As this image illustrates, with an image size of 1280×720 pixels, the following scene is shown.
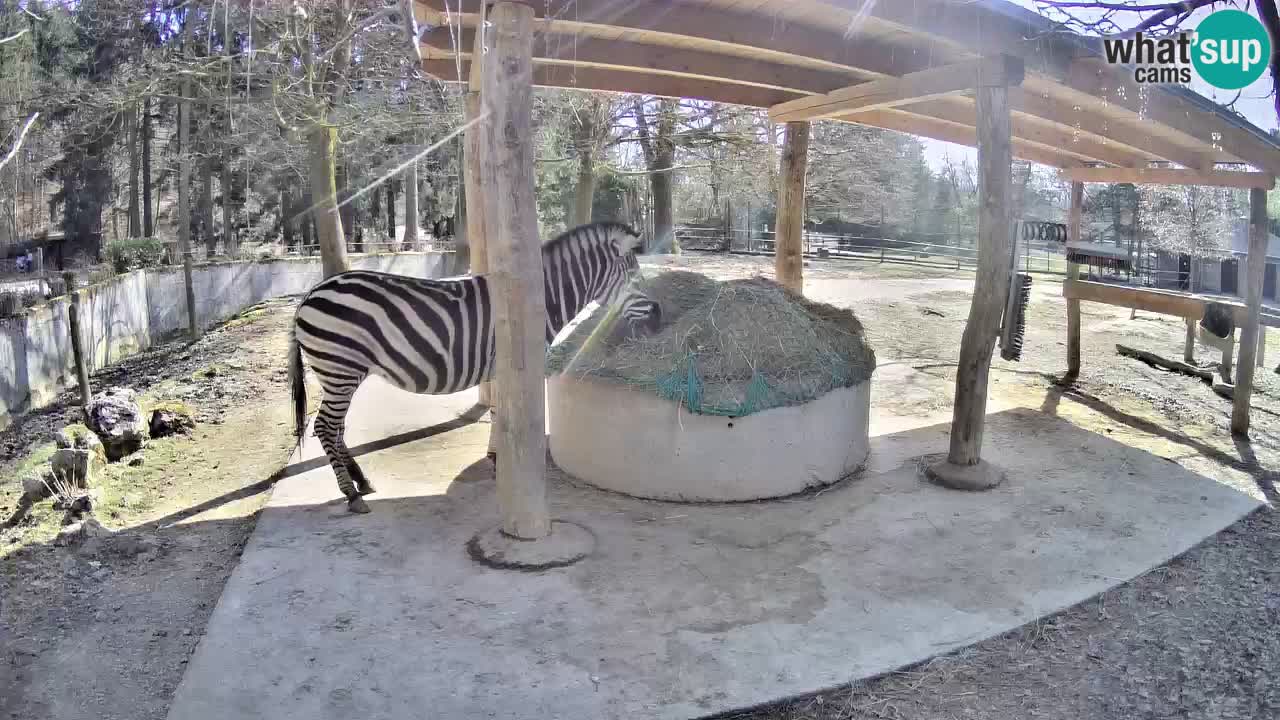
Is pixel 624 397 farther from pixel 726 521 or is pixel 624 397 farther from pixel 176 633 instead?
pixel 176 633

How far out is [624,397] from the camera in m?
5.41

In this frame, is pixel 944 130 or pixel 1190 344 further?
pixel 1190 344

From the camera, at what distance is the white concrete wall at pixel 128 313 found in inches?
359

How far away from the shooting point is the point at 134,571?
177 inches

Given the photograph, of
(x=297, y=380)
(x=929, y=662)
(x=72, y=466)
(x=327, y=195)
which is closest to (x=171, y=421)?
(x=72, y=466)

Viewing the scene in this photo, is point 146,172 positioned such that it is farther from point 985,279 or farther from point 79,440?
point 985,279

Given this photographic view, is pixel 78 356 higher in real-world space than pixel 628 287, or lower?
lower

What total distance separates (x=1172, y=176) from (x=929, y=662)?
24.1 ft

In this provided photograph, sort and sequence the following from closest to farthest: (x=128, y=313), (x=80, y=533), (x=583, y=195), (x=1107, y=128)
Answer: (x=80, y=533), (x=1107, y=128), (x=128, y=313), (x=583, y=195)

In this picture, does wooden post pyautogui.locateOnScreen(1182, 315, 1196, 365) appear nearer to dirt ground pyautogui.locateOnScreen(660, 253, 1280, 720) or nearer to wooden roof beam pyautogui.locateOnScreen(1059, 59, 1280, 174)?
dirt ground pyautogui.locateOnScreen(660, 253, 1280, 720)

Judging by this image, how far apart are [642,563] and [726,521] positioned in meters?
0.83

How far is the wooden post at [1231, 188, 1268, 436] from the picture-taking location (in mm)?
7105

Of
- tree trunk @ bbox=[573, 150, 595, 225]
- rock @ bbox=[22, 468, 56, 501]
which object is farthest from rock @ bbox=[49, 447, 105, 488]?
tree trunk @ bbox=[573, 150, 595, 225]

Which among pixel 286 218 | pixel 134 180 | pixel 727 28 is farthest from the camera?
pixel 286 218
